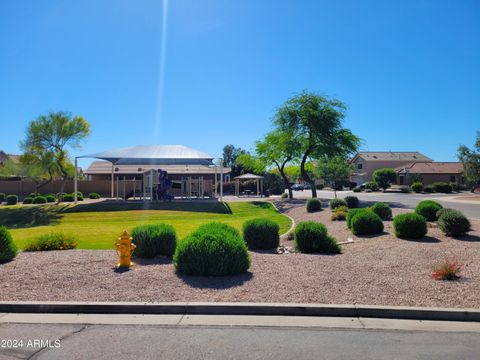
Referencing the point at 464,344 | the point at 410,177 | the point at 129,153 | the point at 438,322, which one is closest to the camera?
the point at 464,344

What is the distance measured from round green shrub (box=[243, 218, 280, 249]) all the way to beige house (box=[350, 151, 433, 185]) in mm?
65697

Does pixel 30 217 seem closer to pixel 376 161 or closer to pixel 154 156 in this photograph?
pixel 154 156

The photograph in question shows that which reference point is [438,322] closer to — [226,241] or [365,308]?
[365,308]

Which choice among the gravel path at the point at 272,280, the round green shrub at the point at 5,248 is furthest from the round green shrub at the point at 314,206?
the round green shrub at the point at 5,248

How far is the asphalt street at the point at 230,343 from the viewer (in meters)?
4.57

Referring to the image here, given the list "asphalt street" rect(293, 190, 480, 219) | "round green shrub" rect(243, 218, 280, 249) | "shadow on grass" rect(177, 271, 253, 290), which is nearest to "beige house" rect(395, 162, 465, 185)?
"asphalt street" rect(293, 190, 480, 219)

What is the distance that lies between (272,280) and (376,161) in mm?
72100

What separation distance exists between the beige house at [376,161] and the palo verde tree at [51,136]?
173ft

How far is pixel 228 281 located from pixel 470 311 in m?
3.79

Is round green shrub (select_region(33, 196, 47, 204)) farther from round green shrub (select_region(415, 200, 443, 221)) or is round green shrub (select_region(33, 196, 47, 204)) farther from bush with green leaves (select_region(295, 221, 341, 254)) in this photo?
round green shrub (select_region(415, 200, 443, 221))

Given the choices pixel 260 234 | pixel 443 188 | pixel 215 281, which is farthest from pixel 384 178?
pixel 215 281

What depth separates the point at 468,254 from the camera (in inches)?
371

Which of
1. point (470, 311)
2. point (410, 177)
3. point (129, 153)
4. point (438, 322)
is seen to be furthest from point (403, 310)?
point (410, 177)

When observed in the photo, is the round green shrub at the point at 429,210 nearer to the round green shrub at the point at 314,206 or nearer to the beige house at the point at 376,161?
the round green shrub at the point at 314,206
